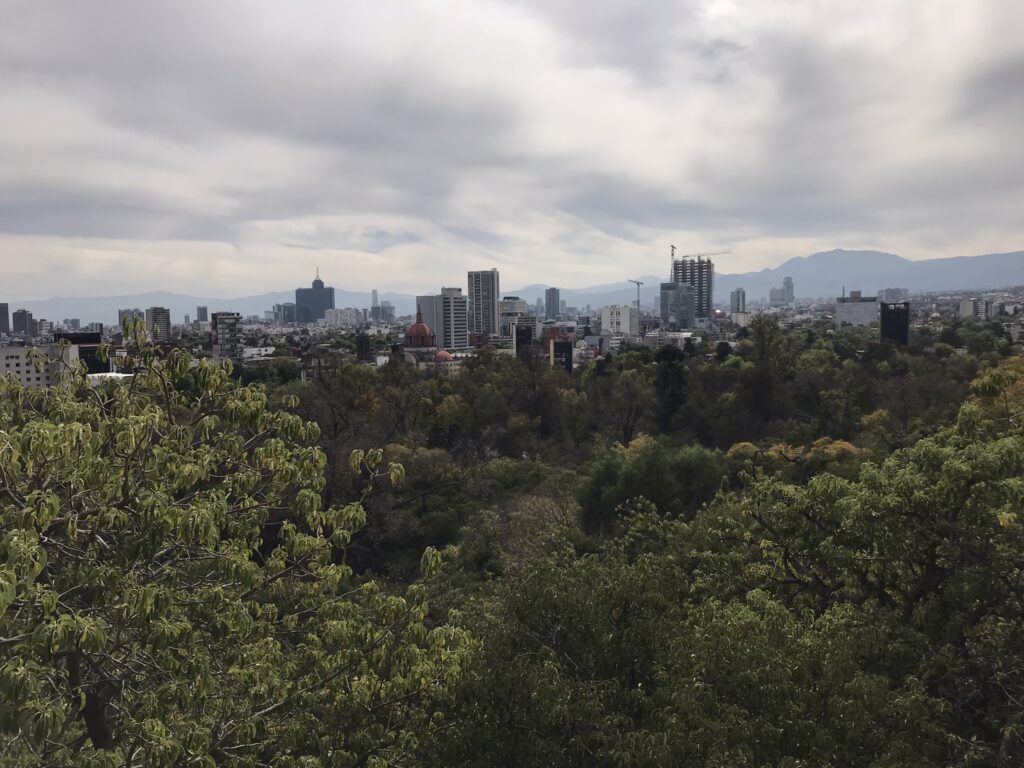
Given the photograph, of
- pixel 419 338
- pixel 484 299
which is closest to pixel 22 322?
pixel 484 299

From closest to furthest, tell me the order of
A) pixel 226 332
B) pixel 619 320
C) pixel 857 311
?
1. pixel 226 332
2. pixel 857 311
3. pixel 619 320

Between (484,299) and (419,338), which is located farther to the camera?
(484,299)

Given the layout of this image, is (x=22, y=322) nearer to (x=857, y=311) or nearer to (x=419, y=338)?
(x=419, y=338)

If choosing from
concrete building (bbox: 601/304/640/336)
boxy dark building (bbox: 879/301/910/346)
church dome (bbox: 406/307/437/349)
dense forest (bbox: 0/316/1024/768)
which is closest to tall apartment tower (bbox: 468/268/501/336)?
concrete building (bbox: 601/304/640/336)

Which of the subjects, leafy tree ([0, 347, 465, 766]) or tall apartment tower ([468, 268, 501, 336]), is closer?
leafy tree ([0, 347, 465, 766])

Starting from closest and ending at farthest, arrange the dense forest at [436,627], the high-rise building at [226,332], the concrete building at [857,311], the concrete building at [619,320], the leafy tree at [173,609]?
the leafy tree at [173,609], the dense forest at [436,627], the high-rise building at [226,332], the concrete building at [857,311], the concrete building at [619,320]

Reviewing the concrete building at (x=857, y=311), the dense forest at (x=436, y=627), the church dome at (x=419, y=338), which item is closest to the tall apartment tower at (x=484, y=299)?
the concrete building at (x=857, y=311)

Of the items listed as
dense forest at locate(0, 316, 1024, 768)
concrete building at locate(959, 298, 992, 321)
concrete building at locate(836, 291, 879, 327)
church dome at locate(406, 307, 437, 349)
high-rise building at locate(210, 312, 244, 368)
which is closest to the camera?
dense forest at locate(0, 316, 1024, 768)

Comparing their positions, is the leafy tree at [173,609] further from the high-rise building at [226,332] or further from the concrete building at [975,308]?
the concrete building at [975,308]

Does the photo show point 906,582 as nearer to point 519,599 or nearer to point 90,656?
point 519,599

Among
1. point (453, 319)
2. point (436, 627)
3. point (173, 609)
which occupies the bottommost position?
point (436, 627)

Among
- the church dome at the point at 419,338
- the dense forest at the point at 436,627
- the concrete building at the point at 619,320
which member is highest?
the concrete building at the point at 619,320

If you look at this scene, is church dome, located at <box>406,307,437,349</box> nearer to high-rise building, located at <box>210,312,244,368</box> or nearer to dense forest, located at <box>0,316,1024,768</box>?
high-rise building, located at <box>210,312,244,368</box>

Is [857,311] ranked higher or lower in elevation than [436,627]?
higher
